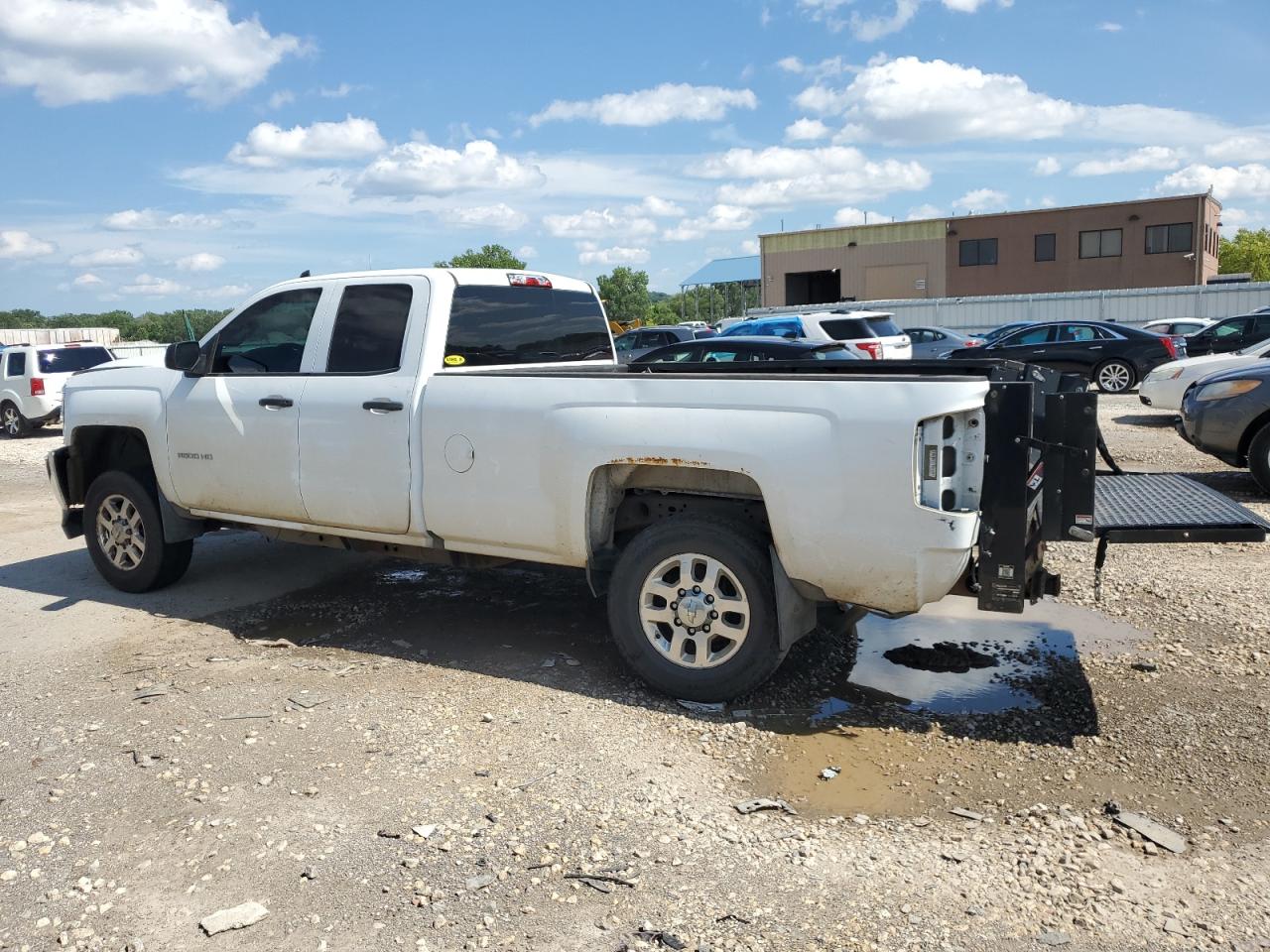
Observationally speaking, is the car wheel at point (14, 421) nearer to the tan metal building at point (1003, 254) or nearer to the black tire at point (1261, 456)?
the black tire at point (1261, 456)

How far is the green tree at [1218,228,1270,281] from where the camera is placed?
283 ft

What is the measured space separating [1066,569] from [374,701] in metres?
4.82

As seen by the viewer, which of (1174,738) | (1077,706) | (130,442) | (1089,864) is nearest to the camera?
(1089,864)

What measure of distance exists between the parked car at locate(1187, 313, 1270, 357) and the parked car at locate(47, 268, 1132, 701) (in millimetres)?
20935

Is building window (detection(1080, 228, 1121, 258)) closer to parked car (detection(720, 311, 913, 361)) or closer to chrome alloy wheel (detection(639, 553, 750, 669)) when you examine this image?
parked car (detection(720, 311, 913, 361))

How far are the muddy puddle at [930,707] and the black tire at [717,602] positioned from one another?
8.9 inches

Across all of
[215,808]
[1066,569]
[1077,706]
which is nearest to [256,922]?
[215,808]

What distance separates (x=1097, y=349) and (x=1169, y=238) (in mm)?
36540

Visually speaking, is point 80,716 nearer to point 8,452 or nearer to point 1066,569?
point 1066,569

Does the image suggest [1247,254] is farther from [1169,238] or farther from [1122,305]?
[1122,305]

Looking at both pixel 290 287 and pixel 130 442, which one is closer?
pixel 290 287

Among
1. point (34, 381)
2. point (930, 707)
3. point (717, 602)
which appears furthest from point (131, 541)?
point (34, 381)

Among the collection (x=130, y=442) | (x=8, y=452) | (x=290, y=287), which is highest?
(x=290, y=287)

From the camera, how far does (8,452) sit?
1756 cm
